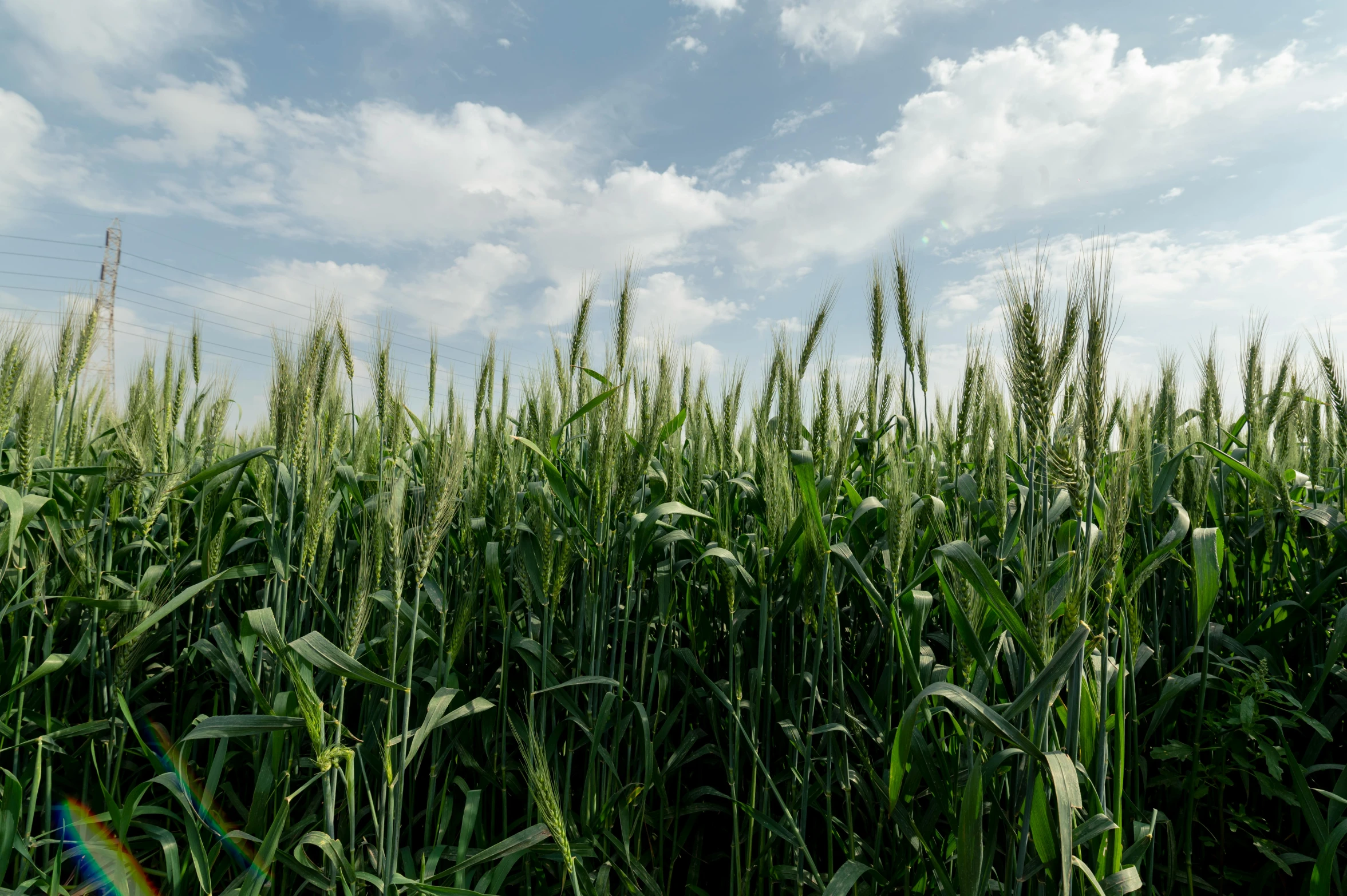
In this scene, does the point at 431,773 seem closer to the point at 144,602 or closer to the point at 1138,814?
the point at 144,602

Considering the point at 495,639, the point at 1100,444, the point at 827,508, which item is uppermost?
the point at 1100,444

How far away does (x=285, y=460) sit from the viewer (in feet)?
6.06

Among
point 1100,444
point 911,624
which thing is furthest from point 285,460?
point 1100,444

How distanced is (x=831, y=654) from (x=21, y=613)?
2.66 metres

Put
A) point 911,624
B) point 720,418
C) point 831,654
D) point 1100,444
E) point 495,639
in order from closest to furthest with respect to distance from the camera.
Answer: point 1100,444 < point 911,624 < point 831,654 < point 495,639 < point 720,418

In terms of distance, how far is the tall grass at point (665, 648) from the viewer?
142 cm

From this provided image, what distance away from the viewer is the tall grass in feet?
4.65

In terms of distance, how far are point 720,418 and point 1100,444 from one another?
1.88 m

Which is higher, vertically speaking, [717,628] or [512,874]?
[717,628]

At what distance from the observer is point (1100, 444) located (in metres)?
1.22

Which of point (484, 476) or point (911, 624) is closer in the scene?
point (911, 624)

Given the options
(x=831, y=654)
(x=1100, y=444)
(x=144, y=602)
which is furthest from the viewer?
(x=144, y=602)

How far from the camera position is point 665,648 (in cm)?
233

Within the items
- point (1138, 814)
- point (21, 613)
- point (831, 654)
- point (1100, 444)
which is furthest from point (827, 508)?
point (21, 613)
